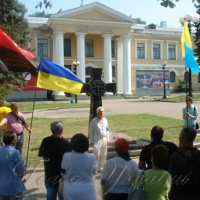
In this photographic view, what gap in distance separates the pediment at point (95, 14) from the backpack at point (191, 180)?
3572 cm

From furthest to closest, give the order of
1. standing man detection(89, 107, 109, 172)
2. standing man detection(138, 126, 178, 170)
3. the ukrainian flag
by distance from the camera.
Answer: standing man detection(89, 107, 109, 172), the ukrainian flag, standing man detection(138, 126, 178, 170)

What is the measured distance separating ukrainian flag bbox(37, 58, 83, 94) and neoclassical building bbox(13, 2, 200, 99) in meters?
29.5

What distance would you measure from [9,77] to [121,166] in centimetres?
2726

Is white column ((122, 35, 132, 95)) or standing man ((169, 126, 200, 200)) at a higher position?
white column ((122, 35, 132, 95))

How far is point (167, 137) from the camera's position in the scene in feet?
36.0

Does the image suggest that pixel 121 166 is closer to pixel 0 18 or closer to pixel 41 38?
pixel 0 18

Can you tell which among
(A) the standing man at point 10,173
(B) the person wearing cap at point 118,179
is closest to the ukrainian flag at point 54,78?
(A) the standing man at point 10,173

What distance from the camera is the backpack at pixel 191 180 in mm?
3465

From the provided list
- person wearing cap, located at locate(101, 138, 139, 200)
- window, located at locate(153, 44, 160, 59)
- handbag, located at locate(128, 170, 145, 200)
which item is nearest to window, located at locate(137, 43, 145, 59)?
window, located at locate(153, 44, 160, 59)

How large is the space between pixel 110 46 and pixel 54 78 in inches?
1327

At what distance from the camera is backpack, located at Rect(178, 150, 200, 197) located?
3.46 m

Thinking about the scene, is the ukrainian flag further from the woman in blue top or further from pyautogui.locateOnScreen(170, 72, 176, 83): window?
pyautogui.locateOnScreen(170, 72, 176, 83): window

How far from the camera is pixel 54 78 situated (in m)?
6.73

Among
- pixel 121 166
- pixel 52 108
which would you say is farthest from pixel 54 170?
pixel 52 108
